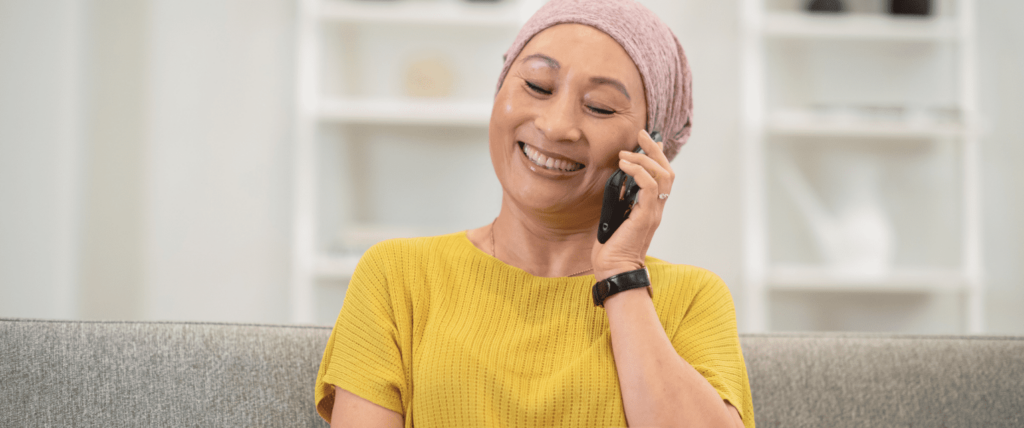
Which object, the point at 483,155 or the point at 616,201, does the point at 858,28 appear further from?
the point at 616,201

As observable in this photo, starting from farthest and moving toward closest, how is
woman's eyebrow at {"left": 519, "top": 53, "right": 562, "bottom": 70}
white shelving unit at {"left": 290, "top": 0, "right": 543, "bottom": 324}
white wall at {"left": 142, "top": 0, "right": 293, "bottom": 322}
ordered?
white wall at {"left": 142, "top": 0, "right": 293, "bottom": 322}
white shelving unit at {"left": 290, "top": 0, "right": 543, "bottom": 324}
woman's eyebrow at {"left": 519, "top": 53, "right": 562, "bottom": 70}

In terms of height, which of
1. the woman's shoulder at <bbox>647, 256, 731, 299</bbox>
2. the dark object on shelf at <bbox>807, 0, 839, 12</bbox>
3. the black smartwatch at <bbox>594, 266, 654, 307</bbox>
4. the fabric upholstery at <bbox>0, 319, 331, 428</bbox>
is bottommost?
the fabric upholstery at <bbox>0, 319, 331, 428</bbox>

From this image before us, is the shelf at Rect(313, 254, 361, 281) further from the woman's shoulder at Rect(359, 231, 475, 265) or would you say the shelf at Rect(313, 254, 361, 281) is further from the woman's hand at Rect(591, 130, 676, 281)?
the woman's hand at Rect(591, 130, 676, 281)

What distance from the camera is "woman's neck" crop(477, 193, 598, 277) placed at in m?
1.11

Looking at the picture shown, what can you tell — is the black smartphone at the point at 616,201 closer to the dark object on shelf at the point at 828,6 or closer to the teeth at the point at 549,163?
the teeth at the point at 549,163

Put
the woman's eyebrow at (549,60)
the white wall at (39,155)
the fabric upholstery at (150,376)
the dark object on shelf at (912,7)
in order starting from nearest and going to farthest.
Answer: the woman's eyebrow at (549,60) < the fabric upholstery at (150,376) < the white wall at (39,155) < the dark object on shelf at (912,7)

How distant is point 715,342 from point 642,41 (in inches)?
18.0

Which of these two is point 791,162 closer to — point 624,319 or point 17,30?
point 624,319

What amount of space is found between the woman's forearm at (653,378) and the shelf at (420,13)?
173 centimetres

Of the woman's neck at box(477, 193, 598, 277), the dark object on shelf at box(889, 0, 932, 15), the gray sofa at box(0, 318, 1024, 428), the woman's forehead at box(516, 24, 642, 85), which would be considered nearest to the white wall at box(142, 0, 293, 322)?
the gray sofa at box(0, 318, 1024, 428)

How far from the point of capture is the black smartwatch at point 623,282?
975 millimetres

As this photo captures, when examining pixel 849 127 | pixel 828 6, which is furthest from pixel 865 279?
pixel 828 6

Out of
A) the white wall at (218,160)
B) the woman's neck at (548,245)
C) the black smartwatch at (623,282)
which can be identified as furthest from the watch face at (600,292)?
the white wall at (218,160)

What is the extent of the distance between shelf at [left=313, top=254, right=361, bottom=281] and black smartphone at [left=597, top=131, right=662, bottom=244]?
160cm
